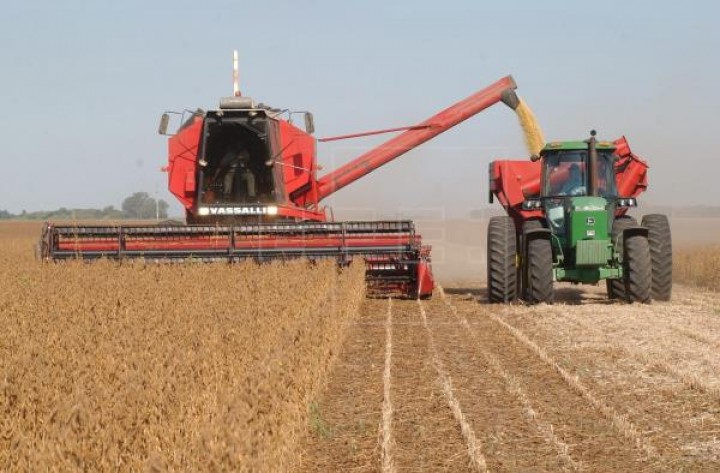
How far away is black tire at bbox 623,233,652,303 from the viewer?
12.6 m

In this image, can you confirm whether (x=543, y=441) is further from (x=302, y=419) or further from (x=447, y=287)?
(x=447, y=287)

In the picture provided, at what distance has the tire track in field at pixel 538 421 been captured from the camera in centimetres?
536

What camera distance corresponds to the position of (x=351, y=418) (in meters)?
6.38

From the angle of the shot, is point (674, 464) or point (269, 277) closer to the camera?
point (674, 464)


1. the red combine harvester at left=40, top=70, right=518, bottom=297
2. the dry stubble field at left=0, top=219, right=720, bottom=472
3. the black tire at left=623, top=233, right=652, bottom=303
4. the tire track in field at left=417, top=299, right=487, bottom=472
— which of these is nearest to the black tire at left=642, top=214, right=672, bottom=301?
the black tire at left=623, top=233, right=652, bottom=303

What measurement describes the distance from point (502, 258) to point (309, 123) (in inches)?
115

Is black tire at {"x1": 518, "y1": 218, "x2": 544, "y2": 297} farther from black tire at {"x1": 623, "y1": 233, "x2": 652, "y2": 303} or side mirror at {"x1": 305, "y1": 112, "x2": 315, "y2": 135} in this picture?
side mirror at {"x1": 305, "y1": 112, "x2": 315, "y2": 135}

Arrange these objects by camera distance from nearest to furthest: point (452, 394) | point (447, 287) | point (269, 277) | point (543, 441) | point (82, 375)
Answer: point (82, 375) → point (543, 441) → point (452, 394) → point (269, 277) → point (447, 287)

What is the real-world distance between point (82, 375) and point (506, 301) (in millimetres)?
9265

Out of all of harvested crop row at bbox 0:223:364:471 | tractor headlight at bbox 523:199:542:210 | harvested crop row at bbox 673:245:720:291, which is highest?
tractor headlight at bbox 523:199:542:210

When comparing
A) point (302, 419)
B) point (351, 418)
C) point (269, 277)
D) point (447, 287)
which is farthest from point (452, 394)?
point (447, 287)

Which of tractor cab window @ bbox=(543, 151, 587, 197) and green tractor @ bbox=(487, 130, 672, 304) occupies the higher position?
tractor cab window @ bbox=(543, 151, 587, 197)

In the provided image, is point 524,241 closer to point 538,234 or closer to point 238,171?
point 538,234

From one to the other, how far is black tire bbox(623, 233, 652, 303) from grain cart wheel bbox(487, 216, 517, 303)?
4.42ft
